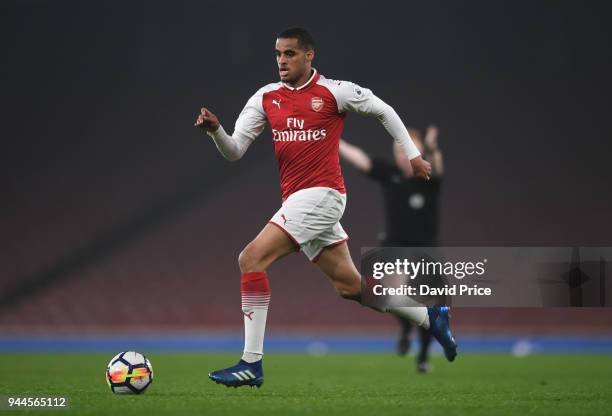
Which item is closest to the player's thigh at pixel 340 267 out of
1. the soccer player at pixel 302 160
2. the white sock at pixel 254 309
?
the soccer player at pixel 302 160

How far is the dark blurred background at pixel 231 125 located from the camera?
16.9m

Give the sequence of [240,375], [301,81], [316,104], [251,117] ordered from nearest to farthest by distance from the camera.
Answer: [240,375]
[316,104]
[301,81]
[251,117]

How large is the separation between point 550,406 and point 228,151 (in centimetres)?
246

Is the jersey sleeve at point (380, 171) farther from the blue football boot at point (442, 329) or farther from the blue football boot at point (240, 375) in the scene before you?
the blue football boot at point (240, 375)

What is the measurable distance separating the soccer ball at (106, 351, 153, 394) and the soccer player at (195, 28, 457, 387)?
2.00 ft

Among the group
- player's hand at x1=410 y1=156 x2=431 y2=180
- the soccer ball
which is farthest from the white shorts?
the soccer ball

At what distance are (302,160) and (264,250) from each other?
632 millimetres

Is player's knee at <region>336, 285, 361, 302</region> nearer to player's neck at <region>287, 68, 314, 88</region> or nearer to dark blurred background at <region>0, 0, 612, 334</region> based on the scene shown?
player's neck at <region>287, 68, 314, 88</region>

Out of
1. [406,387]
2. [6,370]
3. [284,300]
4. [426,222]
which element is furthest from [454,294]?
[284,300]

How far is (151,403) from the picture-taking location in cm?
541

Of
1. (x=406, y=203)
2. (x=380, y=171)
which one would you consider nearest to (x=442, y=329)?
(x=406, y=203)

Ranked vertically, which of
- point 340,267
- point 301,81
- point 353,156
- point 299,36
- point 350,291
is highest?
point 353,156

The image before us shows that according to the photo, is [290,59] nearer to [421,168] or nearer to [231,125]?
[421,168]

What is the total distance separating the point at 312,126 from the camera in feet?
20.3
